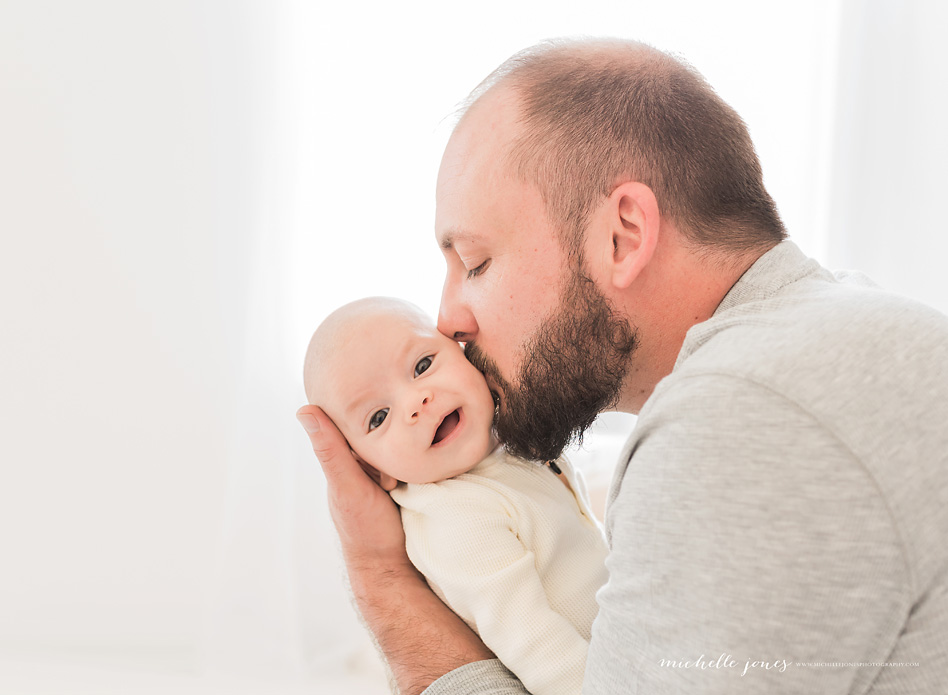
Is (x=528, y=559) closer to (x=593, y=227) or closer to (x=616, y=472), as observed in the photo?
(x=616, y=472)

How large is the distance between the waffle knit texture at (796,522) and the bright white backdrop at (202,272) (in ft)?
5.85

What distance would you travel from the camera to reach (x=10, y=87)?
2.30 metres

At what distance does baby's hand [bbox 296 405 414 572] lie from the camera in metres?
1.38

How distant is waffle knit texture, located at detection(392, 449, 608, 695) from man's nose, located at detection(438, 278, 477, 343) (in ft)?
0.75

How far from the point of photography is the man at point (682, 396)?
78 cm

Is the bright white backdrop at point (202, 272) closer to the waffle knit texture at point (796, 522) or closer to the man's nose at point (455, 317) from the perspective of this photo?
the man's nose at point (455, 317)

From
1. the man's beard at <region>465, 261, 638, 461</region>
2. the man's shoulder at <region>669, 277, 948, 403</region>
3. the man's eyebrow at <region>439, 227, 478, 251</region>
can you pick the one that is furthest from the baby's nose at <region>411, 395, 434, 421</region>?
the man's shoulder at <region>669, 277, 948, 403</region>

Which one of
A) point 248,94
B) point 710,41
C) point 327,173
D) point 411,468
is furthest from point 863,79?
point 411,468

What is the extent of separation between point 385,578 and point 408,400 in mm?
343

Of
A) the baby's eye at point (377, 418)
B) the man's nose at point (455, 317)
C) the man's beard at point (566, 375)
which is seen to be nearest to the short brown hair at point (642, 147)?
the man's beard at point (566, 375)

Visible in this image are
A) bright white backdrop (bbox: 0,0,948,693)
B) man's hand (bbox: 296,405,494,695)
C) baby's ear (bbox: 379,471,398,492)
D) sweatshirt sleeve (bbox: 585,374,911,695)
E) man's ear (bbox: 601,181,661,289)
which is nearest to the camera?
sweatshirt sleeve (bbox: 585,374,911,695)

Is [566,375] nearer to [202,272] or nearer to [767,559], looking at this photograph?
[767,559]

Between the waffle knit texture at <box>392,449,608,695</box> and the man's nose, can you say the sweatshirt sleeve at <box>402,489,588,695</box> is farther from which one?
the man's nose

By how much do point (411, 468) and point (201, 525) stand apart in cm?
149
